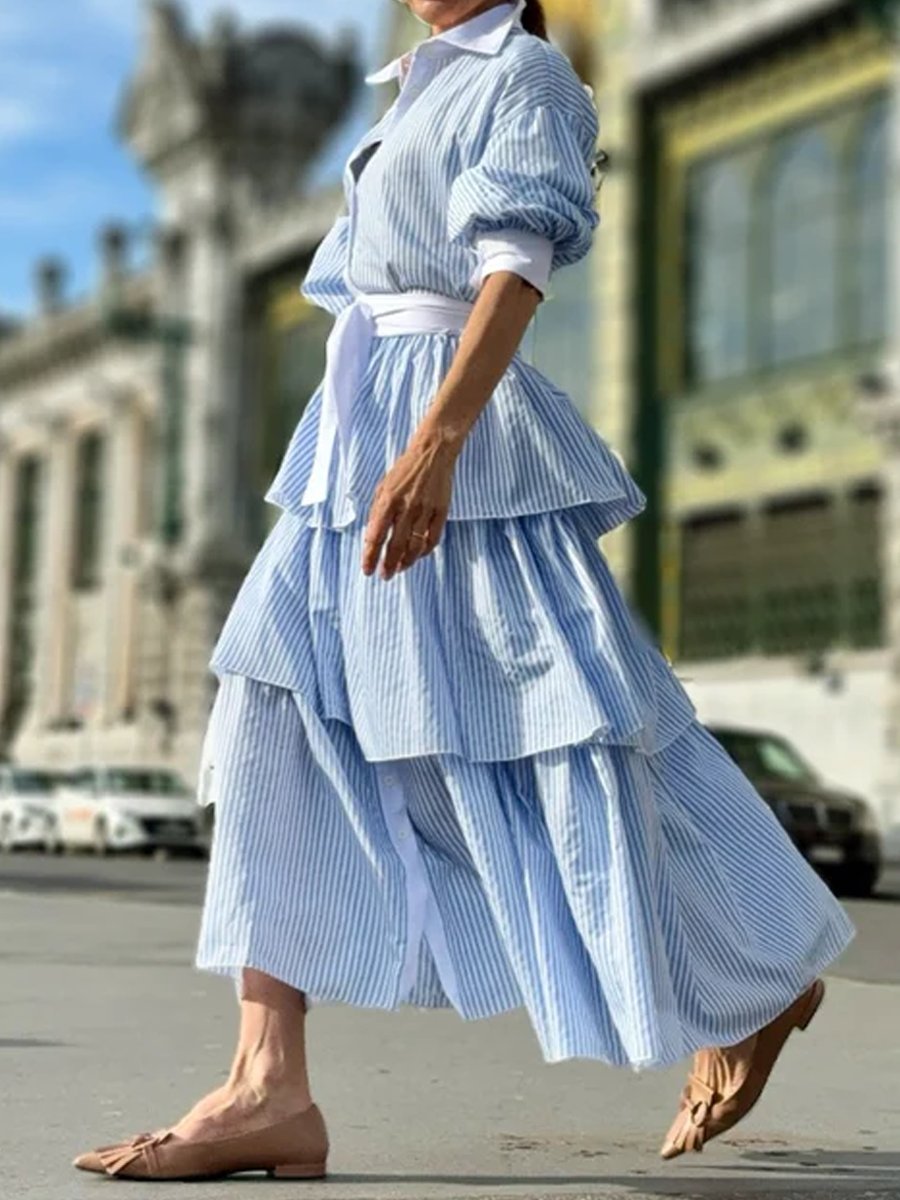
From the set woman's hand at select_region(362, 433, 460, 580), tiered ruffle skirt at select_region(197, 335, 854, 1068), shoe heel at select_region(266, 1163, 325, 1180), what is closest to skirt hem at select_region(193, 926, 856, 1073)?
tiered ruffle skirt at select_region(197, 335, 854, 1068)

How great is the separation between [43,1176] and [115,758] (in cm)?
5290

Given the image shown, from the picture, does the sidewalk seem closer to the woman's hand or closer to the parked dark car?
the woman's hand

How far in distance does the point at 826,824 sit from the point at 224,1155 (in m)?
16.6

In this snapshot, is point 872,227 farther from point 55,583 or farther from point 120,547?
point 55,583

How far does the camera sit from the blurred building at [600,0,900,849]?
35062mm

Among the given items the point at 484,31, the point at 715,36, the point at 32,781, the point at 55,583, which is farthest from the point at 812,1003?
the point at 55,583

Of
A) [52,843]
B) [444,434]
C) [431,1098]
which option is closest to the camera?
[444,434]

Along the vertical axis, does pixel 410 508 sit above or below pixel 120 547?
below

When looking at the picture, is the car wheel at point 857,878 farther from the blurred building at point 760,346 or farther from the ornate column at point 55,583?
the ornate column at point 55,583

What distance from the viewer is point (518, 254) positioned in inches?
159

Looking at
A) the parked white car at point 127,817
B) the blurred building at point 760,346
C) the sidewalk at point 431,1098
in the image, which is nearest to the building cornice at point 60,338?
the blurred building at point 760,346

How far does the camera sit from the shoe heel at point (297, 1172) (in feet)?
13.1

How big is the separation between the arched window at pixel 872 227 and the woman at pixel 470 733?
31507 millimetres

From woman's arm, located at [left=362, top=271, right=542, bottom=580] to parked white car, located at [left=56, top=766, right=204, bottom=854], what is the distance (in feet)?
65.7
